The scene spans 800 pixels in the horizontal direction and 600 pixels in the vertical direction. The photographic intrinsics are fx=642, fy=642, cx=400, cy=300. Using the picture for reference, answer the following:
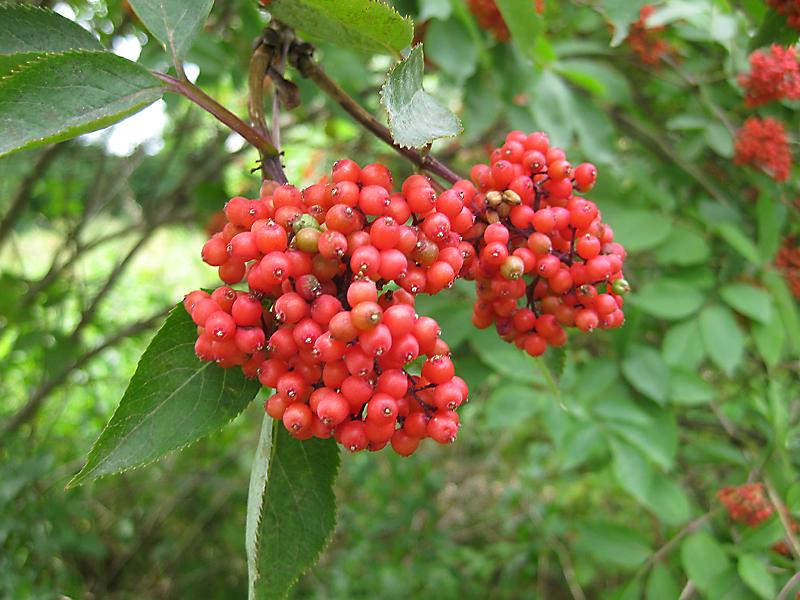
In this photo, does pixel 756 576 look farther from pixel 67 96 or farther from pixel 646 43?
pixel 646 43

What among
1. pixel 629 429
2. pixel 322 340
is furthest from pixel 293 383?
pixel 629 429

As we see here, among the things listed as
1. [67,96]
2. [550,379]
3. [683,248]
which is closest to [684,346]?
[683,248]

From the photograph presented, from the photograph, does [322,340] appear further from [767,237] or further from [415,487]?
[415,487]

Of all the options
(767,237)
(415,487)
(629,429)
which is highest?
(767,237)

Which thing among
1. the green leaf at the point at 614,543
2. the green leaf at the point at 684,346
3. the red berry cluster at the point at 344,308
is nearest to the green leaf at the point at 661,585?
the green leaf at the point at 614,543

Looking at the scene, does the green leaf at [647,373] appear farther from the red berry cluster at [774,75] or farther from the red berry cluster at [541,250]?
the red berry cluster at [541,250]

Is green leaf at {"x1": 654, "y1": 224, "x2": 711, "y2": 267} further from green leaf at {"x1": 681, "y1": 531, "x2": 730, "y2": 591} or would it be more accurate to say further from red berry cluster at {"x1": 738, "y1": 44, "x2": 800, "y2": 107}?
green leaf at {"x1": 681, "y1": 531, "x2": 730, "y2": 591}
